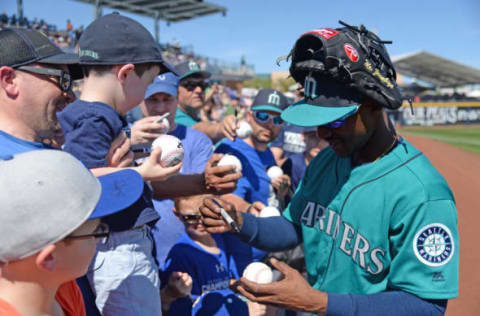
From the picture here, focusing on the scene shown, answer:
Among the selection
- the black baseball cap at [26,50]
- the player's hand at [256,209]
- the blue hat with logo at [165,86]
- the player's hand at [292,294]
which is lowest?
the player's hand at [256,209]

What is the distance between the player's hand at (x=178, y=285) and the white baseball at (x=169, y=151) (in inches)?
34.7

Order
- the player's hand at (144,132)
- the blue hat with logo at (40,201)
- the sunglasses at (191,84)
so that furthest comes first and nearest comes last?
the sunglasses at (191,84), the player's hand at (144,132), the blue hat with logo at (40,201)

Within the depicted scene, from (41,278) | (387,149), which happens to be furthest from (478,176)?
(41,278)

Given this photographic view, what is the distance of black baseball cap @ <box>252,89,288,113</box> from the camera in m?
4.22

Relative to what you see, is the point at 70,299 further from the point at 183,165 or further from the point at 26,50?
the point at 183,165

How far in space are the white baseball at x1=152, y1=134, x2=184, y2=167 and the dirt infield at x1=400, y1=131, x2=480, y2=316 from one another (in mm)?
3448

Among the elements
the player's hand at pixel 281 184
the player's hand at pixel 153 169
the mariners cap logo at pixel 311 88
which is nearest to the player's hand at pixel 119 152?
the player's hand at pixel 153 169

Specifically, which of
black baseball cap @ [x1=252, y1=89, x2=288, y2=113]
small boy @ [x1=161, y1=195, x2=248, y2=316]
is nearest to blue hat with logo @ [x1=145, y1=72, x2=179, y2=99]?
small boy @ [x1=161, y1=195, x2=248, y2=316]

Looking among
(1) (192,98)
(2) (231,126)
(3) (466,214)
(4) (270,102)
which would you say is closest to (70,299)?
(2) (231,126)

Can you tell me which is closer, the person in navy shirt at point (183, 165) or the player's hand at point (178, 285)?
the person in navy shirt at point (183, 165)

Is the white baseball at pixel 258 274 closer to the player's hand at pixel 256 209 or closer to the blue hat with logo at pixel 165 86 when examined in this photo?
the player's hand at pixel 256 209

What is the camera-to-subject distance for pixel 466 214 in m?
6.63

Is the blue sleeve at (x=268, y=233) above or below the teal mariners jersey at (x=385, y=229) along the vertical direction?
below

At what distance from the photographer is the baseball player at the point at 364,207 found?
148 cm
